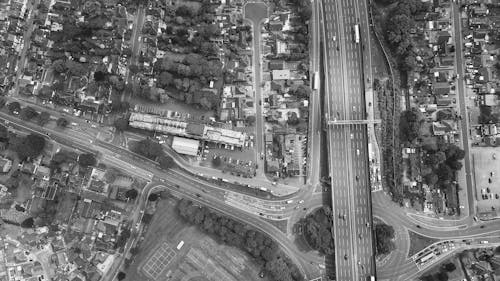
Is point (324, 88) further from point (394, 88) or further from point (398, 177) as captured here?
point (398, 177)

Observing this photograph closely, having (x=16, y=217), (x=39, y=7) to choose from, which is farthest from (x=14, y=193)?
(x=39, y=7)

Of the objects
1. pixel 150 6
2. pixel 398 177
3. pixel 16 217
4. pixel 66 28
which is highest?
pixel 150 6

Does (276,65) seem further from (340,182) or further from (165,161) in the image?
(165,161)

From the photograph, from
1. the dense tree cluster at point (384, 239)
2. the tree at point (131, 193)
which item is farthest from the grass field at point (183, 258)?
the dense tree cluster at point (384, 239)

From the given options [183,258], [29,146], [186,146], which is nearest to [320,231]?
[183,258]

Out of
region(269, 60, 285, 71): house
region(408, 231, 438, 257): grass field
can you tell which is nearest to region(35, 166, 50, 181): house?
region(269, 60, 285, 71): house

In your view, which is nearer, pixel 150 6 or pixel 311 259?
pixel 311 259

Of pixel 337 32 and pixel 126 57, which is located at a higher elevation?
pixel 337 32

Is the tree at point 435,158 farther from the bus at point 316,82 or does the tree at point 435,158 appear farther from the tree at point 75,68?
the tree at point 75,68
